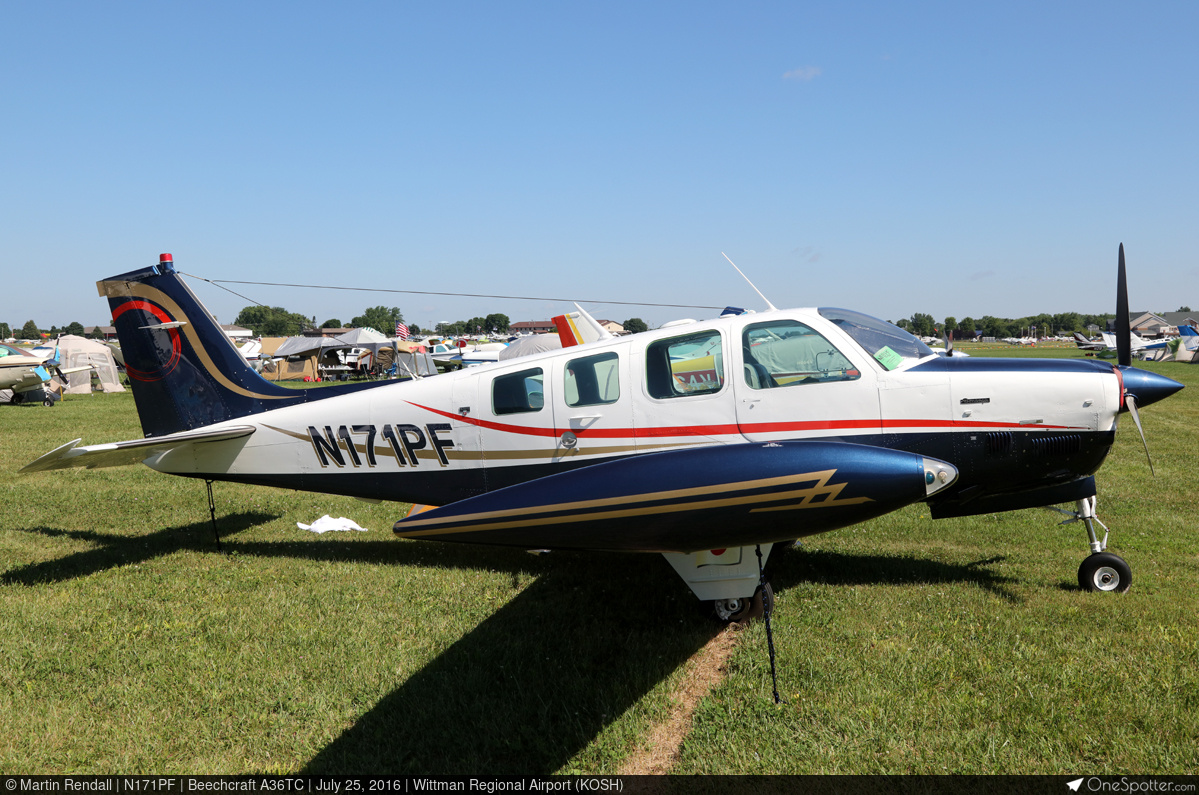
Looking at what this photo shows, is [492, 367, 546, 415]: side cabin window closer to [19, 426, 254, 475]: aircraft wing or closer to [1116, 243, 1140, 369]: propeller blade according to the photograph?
[19, 426, 254, 475]: aircraft wing

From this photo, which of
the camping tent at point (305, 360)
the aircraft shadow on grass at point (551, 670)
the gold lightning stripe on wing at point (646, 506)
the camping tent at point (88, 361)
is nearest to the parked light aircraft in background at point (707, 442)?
the gold lightning stripe on wing at point (646, 506)

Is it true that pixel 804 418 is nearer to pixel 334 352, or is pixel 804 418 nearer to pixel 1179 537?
pixel 1179 537

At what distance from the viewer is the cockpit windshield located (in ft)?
17.0

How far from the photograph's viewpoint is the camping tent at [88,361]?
107 feet

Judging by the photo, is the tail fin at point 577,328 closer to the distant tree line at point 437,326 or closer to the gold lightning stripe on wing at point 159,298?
the gold lightning stripe on wing at point 159,298

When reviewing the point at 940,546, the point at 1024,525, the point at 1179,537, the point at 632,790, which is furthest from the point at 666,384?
the point at 1179,537

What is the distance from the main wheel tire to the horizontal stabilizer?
3.31 meters

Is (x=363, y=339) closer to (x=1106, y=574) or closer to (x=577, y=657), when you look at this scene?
(x=577, y=657)

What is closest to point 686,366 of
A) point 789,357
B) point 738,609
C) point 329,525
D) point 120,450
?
point 789,357

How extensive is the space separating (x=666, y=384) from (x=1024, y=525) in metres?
5.10

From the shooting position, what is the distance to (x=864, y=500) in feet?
10.9

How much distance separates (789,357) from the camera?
519cm

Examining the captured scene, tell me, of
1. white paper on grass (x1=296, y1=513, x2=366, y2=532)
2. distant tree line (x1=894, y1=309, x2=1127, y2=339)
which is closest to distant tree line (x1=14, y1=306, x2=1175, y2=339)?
distant tree line (x1=894, y1=309, x2=1127, y2=339)

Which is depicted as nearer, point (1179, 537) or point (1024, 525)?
point (1179, 537)
